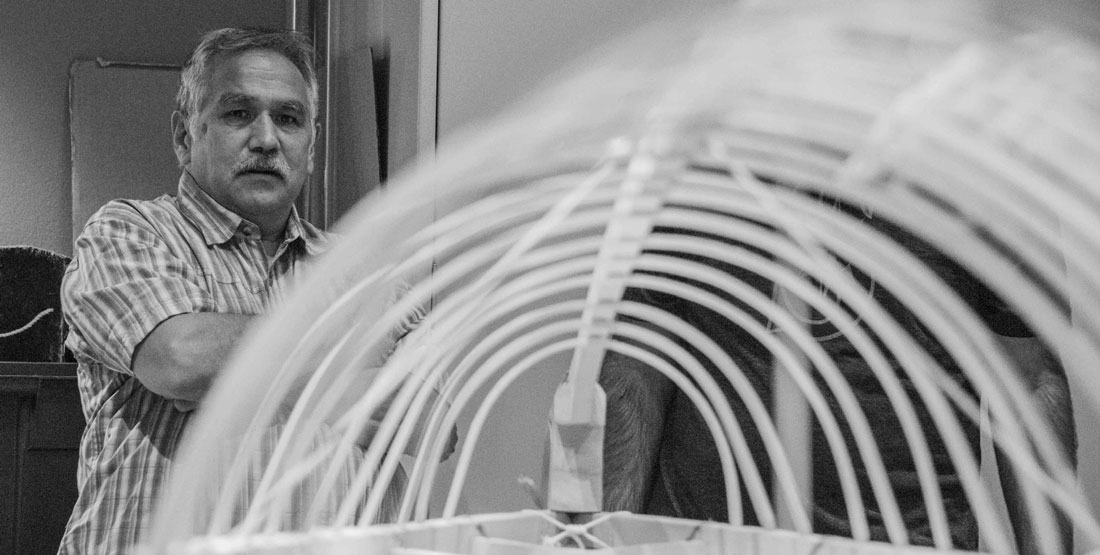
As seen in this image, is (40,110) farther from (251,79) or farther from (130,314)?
(130,314)

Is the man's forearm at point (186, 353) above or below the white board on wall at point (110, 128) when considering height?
below

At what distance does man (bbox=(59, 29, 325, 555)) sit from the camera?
1226mm

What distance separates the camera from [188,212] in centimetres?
141

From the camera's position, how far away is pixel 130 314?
4.05 feet

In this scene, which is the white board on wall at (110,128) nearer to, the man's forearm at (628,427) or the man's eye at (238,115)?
the man's eye at (238,115)

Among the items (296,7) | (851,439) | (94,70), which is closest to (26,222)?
(94,70)

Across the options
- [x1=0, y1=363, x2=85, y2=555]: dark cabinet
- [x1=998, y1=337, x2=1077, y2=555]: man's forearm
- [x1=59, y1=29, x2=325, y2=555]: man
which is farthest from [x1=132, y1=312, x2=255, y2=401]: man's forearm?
[x1=0, y1=363, x2=85, y2=555]: dark cabinet

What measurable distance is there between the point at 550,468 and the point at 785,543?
0.55 ft

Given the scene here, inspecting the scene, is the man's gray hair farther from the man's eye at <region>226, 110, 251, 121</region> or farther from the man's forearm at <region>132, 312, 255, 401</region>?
the man's forearm at <region>132, 312, 255, 401</region>

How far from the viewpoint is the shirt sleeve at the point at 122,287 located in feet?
4.04

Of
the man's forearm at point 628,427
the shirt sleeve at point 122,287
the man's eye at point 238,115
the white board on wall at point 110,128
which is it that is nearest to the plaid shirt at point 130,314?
the shirt sleeve at point 122,287

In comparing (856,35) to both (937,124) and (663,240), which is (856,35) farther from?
(663,240)

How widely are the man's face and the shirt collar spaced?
0.08ft

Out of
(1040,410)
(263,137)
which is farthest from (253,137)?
(1040,410)
